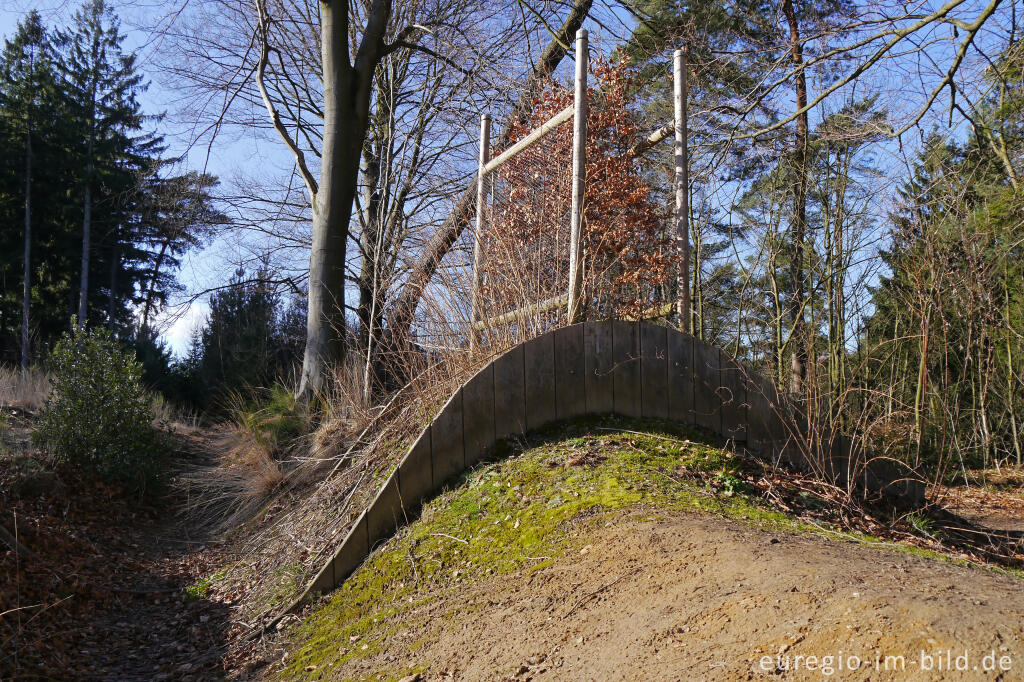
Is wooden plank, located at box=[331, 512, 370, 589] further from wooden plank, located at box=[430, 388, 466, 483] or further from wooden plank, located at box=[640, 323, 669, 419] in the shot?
wooden plank, located at box=[640, 323, 669, 419]

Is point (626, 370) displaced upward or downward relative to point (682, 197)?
downward

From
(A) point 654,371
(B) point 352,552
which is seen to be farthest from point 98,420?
(A) point 654,371

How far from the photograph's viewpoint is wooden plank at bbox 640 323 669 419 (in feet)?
16.1

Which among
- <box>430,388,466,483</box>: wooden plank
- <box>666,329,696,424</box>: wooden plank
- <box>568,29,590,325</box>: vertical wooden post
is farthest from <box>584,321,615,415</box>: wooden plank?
<box>430,388,466,483</box>: wooden plank

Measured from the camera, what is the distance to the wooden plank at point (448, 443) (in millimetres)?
4449

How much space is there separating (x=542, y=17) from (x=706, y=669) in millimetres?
9199

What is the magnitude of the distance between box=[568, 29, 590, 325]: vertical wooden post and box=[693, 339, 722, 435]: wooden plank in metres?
0.94

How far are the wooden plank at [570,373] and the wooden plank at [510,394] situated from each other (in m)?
0.26

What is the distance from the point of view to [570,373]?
4.75m

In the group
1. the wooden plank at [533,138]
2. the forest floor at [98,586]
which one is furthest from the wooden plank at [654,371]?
the forest floor at [98,586]

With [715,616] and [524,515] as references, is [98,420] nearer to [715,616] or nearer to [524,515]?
[524,515]

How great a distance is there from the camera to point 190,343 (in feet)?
58.5

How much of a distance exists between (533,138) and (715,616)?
4.07 m

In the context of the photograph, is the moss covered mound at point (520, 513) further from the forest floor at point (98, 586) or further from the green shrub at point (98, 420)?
the green shrub at point (98, 420)
